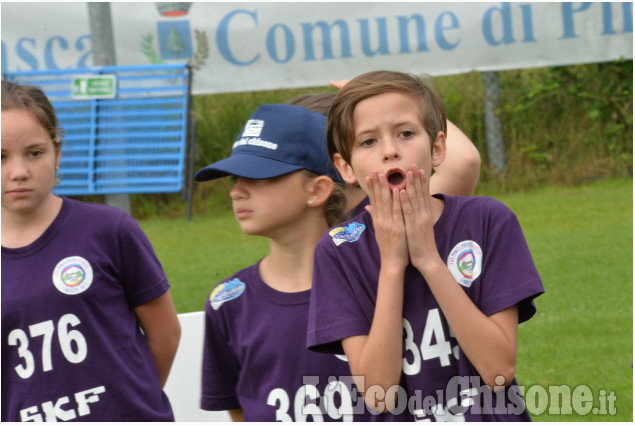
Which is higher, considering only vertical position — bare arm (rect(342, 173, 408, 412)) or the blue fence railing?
→ the blue fence railing

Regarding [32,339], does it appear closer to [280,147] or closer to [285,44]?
[280,147]

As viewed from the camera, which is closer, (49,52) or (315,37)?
(315,37)

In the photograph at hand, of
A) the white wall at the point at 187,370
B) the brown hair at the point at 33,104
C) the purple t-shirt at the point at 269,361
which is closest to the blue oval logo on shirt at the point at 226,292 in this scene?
the purple t-shirt at the point at 269,361

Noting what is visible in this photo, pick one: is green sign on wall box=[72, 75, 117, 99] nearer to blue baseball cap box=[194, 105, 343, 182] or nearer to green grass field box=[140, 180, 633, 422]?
green grass field box=[140, 180, 633, 422]

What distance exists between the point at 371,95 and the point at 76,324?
41.5 inches

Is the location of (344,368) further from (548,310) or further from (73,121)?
(73,121)

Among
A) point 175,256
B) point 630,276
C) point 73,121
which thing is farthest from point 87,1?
point 630,276

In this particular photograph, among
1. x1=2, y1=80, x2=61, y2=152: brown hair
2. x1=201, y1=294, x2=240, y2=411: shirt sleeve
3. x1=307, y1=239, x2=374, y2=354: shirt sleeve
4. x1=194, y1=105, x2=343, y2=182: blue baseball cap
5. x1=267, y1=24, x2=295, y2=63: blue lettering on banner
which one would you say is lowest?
x1=201, y1=294, x2=240, y2=411: shirt sleeve

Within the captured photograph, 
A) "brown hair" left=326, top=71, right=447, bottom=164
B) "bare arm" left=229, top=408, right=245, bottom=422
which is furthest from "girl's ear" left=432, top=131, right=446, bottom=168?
"bare arm" left=229, top=408, right=245, bottom=422

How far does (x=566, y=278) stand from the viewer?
6410 millimetres

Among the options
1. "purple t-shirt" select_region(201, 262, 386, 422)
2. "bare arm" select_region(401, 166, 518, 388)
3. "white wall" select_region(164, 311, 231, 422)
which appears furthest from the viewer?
"white wall" select_region(164, 311, 231, 422)

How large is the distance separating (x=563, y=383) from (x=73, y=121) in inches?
251

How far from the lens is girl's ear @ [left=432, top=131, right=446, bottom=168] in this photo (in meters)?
2.09

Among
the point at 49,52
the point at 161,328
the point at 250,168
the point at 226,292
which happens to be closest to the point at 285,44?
the point at 49,52
